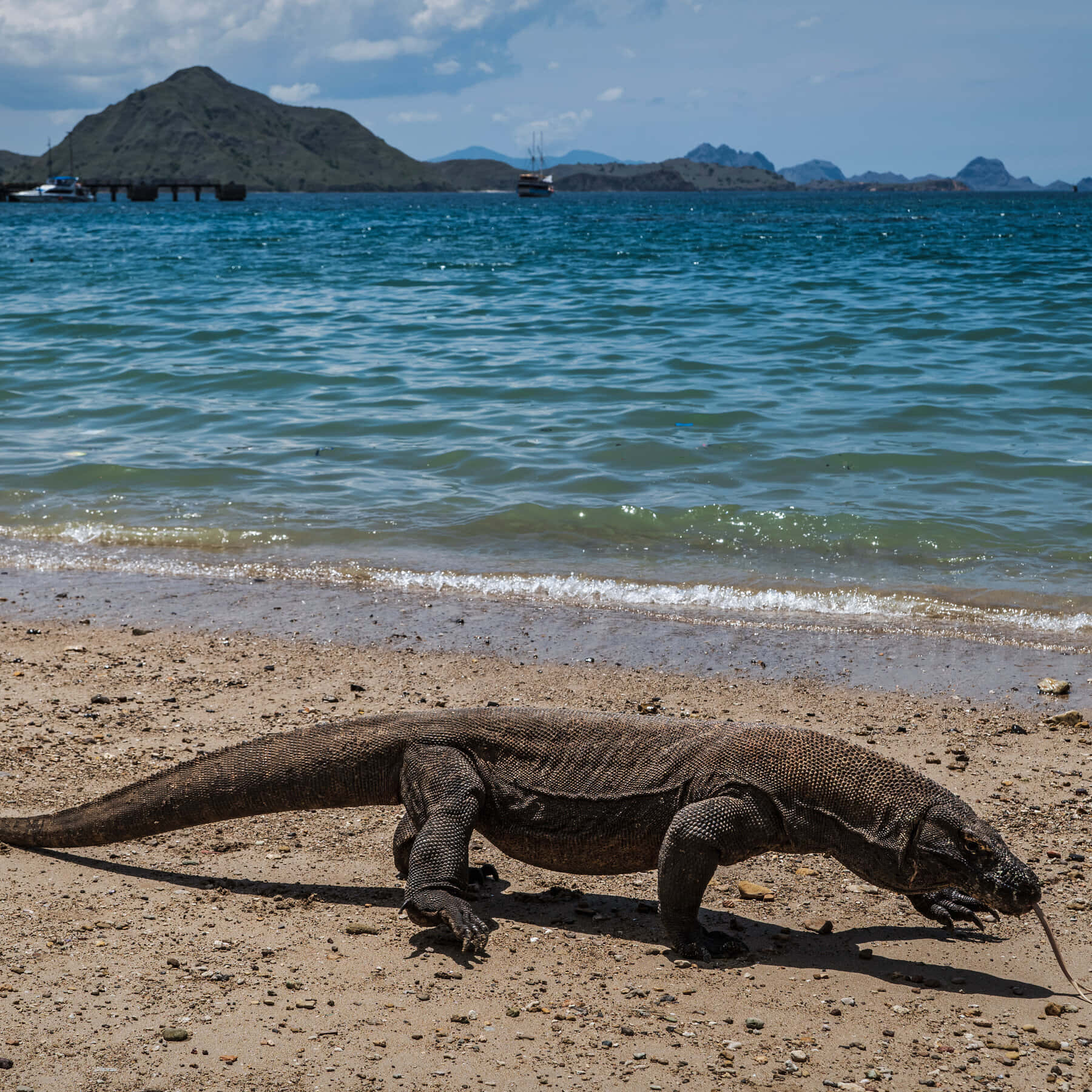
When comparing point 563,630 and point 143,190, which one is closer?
point 563,630

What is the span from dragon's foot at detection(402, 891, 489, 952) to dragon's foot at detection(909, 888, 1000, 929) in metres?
1.58

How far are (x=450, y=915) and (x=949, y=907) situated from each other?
1805mm

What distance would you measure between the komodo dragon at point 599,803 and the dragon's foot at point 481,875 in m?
0.19

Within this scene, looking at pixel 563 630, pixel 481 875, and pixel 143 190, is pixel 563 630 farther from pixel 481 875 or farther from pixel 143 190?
pixel 143 190

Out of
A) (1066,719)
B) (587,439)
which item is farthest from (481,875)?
(587,439)

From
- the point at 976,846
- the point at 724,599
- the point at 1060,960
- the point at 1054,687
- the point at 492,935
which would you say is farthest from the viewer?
the point at 724,599

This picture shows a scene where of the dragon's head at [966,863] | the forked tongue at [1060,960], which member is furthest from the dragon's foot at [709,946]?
the forked tongue at [1060,960]

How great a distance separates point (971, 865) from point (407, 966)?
1.91 metres

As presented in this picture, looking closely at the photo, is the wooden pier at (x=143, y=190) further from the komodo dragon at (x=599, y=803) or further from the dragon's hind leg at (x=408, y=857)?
the dragon's hind leg at (x=408, y=857)

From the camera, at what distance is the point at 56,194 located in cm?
13312

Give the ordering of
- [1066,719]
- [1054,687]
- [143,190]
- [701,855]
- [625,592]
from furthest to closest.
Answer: [143,190]
[625,592]
[1054,687]
[1066,719]
[701,855]

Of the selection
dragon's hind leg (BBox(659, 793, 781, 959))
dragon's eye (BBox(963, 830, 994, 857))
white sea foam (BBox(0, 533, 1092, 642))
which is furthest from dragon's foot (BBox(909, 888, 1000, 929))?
white sea foam (BBox(0, 533, 1092, 642))

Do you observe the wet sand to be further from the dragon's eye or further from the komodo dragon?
the dragon's eye

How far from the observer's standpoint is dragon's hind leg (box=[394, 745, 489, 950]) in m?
4.22
